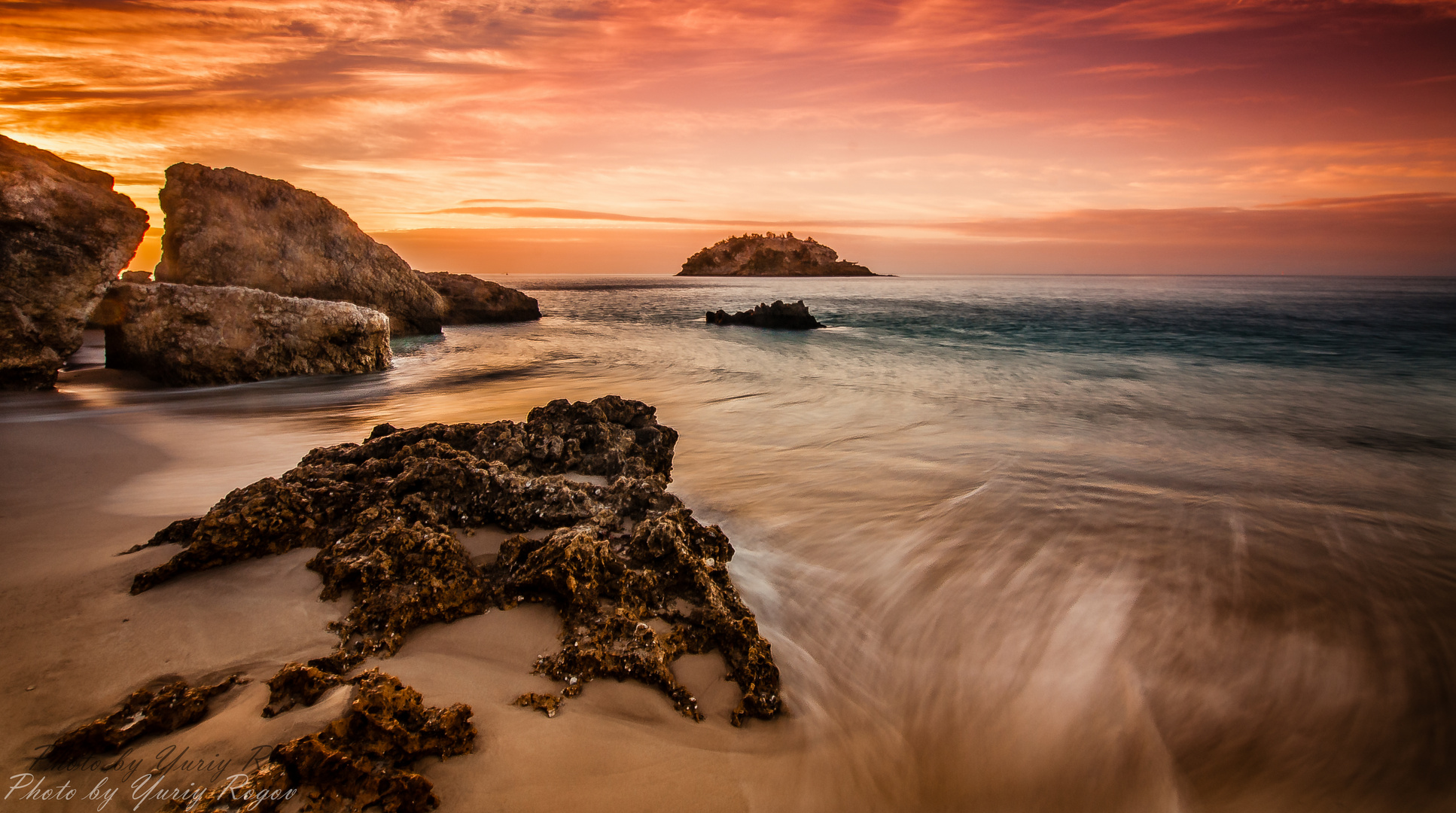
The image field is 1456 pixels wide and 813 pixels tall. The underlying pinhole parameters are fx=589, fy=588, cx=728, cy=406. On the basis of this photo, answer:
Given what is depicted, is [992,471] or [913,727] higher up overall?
[992,471]

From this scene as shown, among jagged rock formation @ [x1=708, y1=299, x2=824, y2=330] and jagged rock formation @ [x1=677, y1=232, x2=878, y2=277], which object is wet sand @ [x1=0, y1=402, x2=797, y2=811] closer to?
jagged rock formation @ [x1=708, y1=299, x2=824, y2=330]

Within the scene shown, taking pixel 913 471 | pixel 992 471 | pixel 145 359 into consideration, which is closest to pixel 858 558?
pixel 913 471

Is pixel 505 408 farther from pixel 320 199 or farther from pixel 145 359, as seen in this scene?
pixel 320 199

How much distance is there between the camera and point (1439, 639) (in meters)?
3.44

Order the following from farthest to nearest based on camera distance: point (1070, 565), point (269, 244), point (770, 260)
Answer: point (770, 260), point (269, 244), point (1070, 565)

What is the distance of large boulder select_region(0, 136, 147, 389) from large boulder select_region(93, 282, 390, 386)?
868 millimetres

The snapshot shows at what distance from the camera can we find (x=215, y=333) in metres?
9.22

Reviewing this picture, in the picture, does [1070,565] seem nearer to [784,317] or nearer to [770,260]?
[784,317]

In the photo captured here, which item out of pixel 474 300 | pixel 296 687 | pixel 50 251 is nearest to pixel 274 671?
pixel 296 687

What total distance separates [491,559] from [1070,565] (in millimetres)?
3797

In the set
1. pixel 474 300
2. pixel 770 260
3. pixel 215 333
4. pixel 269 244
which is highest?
A: pixel 770 260

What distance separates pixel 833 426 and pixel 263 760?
23.1 feet

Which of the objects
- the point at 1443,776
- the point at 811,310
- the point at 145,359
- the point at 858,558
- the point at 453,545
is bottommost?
the point at 1443,776

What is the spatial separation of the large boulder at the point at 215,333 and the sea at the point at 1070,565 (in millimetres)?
488
